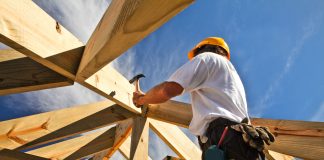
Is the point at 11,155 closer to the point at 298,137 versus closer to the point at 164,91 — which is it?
the point at 164,91

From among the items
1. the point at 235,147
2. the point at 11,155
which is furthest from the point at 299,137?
the point at 11,155

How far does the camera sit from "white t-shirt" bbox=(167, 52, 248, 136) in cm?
200

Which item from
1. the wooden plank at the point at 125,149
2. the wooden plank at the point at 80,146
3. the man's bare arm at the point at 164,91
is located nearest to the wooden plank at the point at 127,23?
the man's bare arm at the point at 164,91

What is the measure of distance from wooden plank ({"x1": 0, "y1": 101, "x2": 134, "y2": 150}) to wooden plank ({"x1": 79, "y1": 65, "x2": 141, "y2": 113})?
1.09 ft

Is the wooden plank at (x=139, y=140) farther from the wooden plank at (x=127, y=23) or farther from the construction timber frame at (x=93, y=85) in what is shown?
the wooden plank at (x=127, y=23)

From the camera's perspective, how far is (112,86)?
2828mm

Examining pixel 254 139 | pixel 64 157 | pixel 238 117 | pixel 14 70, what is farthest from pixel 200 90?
pixel 64 157

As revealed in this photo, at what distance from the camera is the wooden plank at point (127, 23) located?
101cm

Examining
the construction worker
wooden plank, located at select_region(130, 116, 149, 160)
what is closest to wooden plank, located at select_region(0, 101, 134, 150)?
wooden plank, located at select_region(130, 116, 149, 160)

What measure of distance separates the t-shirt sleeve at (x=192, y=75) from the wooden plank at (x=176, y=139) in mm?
1615

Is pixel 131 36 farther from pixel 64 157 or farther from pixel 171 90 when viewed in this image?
pixel 64 157

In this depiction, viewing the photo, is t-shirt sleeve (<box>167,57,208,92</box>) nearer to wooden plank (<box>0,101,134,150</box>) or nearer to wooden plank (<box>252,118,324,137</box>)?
wooden plank (<box>252,118,324,137</box>)

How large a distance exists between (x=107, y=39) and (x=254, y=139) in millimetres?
1041

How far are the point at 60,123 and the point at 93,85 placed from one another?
46.9 inches
